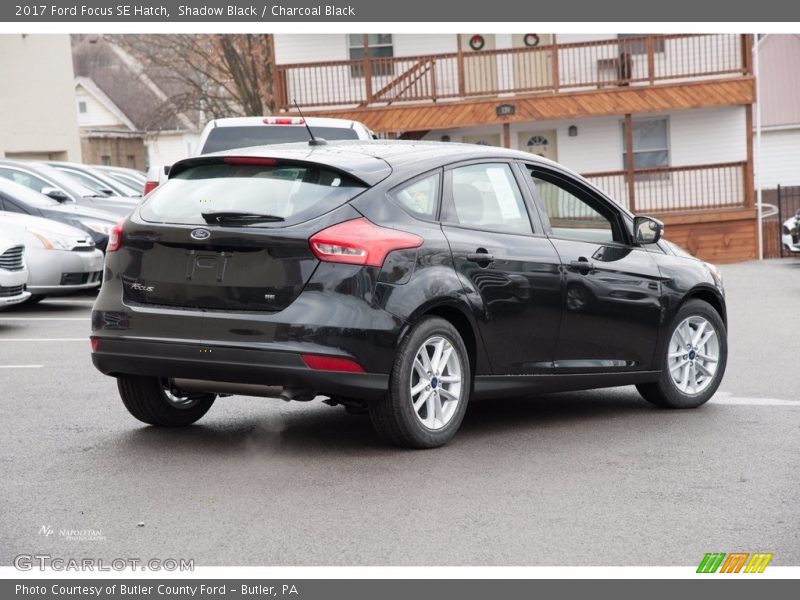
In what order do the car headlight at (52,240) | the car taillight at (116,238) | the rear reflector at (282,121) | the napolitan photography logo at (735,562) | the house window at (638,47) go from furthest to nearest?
the house window at (638,47) → the car headlight at (52,240) → the rear reflector at (282,121) → the car taillight at (116,238) → the napolitan photography logo at (735,562)

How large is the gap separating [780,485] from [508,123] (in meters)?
26.6

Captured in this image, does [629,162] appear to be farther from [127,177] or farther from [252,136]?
[252,136]

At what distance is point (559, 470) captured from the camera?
687cm

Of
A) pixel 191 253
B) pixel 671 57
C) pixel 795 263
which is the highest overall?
pixel 671 57

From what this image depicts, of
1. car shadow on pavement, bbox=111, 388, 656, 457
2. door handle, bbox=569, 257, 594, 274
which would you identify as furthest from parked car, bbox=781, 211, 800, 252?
door handle, bbox=569, 257, 594, 274

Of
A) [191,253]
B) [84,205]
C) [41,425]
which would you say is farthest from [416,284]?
[84,205]

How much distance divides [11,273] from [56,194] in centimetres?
420

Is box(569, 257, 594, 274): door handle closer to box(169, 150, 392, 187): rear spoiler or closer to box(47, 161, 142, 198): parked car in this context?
box(169, 150, 392, 187): rear spoiler

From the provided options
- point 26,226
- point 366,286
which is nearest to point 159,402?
point 366,286

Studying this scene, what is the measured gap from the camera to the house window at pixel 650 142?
34.3m

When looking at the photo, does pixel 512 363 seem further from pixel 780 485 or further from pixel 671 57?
pixel 671 57

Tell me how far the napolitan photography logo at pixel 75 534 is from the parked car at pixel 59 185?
1392cm

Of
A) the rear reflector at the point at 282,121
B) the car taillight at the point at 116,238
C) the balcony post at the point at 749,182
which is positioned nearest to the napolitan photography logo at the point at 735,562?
the car taillight at the point at 116,238

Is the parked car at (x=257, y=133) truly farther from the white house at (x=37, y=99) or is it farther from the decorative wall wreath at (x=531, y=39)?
the white house at (x=37, y=99)
